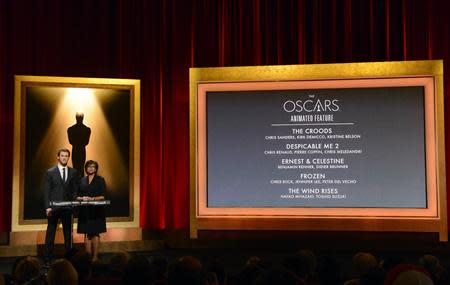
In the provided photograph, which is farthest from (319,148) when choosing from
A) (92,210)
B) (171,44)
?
(92,210)

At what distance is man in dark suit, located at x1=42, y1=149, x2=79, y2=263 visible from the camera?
577cm

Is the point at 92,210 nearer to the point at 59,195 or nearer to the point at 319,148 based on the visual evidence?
the point at 59,195

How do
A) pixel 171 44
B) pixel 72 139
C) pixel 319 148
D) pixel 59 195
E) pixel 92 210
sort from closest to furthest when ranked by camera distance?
pixel 59 195 < pixel 92 210 < pixel 319 148 < pixel 72 139 < pixel 171 44

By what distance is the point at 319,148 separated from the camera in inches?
265

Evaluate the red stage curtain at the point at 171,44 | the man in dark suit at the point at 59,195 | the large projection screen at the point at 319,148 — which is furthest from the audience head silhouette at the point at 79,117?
the large projection screen at the point at 319,148

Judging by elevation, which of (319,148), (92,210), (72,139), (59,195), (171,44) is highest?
(171,44)

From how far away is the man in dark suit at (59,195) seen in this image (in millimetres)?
5766

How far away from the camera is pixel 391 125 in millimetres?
6680

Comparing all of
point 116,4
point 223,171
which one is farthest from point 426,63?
point 116,4

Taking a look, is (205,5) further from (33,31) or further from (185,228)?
(185,228)

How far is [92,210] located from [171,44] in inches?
98.1

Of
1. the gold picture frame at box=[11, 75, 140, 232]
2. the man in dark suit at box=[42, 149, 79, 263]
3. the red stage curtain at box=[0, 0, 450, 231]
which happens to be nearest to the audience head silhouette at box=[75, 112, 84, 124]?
the gold picture frame at box=[11, 75, 140, 232]

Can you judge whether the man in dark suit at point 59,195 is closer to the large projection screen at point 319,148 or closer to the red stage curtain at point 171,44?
the red stage curtain at point 171,44

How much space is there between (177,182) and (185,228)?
563 mm
